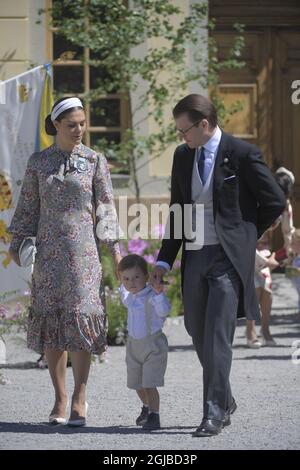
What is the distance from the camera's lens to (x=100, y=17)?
12.8 metres

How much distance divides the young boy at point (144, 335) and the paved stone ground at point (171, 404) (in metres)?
0.17

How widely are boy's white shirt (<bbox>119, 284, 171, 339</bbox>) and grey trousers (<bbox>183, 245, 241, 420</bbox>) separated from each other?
191 mm

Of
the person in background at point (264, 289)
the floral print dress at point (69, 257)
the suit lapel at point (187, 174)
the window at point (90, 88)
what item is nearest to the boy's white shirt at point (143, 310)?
the floral print dress at point (69, 257)

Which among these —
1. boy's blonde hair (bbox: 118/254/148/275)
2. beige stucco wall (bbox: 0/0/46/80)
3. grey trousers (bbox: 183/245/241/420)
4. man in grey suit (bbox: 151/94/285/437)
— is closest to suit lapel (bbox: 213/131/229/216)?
man in grey suit (bbox: 151/94/285/437)

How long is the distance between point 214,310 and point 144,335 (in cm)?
49

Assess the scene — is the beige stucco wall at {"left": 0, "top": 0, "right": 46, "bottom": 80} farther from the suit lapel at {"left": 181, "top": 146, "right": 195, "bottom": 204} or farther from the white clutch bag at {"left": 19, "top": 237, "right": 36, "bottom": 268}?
the suit lapel at {"left": 181, "top": 146, "right": 195, "bottom": 204}

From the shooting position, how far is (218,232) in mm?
7176

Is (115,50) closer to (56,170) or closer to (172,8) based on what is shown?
(172,8)

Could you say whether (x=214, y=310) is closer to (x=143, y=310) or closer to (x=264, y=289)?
(x=143, y=310)

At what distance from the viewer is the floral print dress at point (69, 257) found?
7457 millimetres

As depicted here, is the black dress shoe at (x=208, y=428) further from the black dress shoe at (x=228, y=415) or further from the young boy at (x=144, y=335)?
the young boy at (x=144, y=335)

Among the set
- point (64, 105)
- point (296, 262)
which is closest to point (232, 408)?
point (64, 105)

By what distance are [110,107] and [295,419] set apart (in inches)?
270
